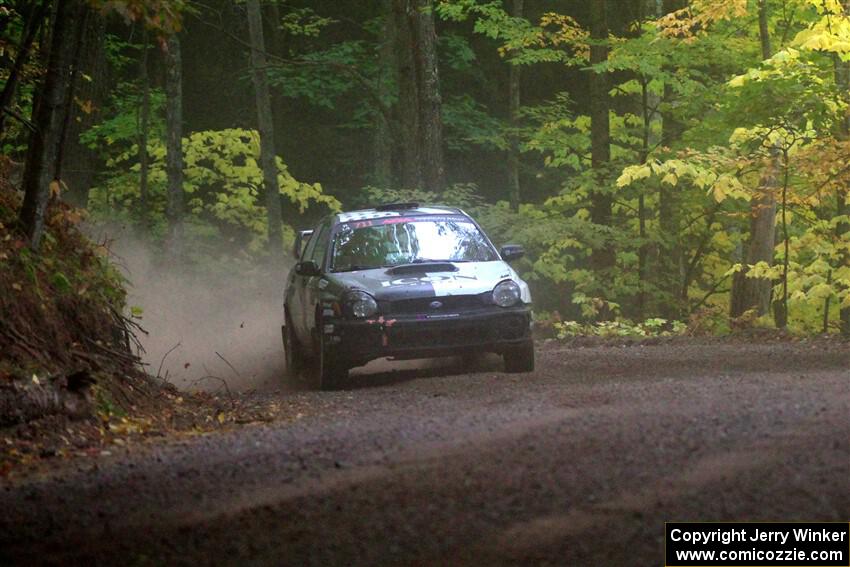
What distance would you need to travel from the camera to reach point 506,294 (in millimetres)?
13359

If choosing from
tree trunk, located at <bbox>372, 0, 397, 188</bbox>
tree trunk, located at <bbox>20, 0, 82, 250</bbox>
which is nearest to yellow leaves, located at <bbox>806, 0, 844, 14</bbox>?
tree trunk, located at <bbox>20, 0, 82, 250</bbox>

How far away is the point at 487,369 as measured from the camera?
14.6 m

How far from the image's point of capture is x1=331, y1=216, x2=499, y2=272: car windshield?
1415 centimetres

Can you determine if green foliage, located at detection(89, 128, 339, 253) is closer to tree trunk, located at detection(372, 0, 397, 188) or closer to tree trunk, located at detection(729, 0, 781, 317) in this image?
tree trunk, located at detection(372, 0, 397, 188)

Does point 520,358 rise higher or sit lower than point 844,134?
lower

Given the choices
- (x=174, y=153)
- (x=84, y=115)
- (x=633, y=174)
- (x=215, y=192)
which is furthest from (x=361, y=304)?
(x=215, y=192)

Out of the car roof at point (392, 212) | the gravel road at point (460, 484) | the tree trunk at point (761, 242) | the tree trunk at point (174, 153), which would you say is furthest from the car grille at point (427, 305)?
the tree trunk at point (174, 153)

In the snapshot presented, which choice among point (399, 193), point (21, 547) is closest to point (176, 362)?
point (399, 193)

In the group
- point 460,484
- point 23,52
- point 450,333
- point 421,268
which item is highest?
point 23,52

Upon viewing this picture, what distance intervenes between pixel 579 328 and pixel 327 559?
16.6 m

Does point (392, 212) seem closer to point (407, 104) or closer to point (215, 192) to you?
point (407, 104)

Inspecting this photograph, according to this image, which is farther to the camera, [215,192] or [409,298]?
[215,192]

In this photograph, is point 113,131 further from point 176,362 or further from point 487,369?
point 487,369

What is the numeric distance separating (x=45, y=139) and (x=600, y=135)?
15.4 meters
